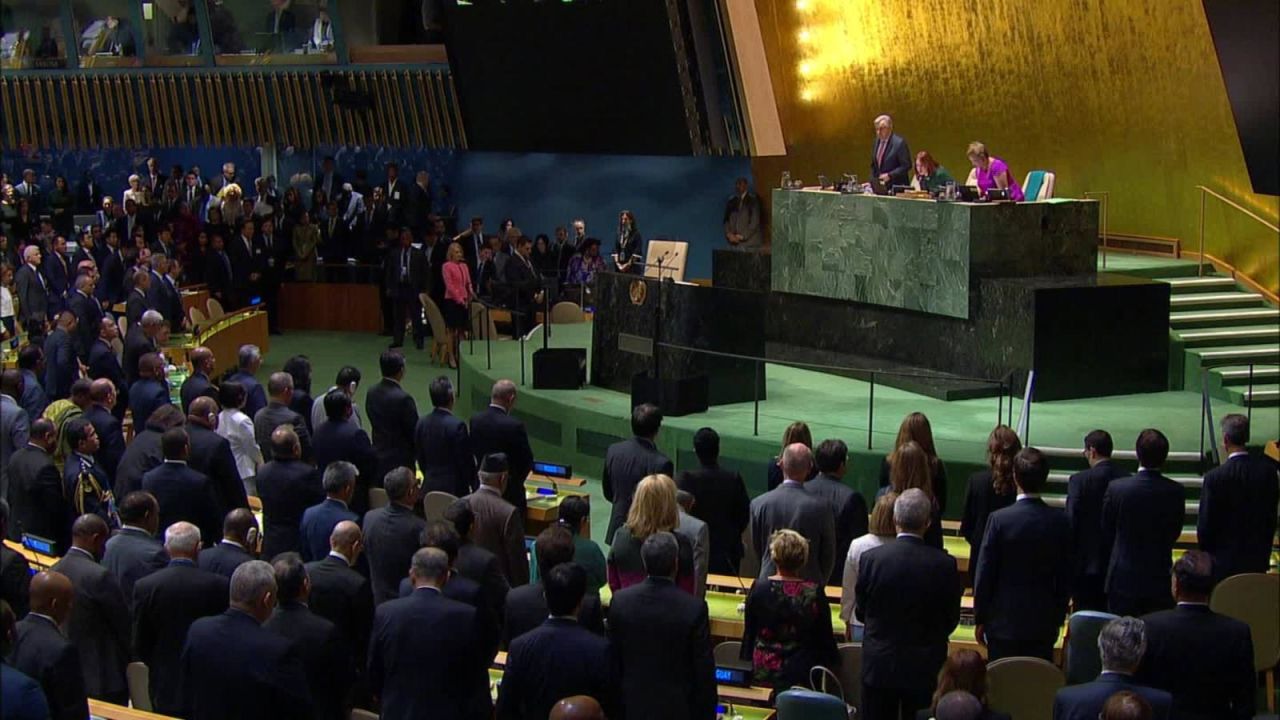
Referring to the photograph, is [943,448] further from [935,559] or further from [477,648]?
[477,648]

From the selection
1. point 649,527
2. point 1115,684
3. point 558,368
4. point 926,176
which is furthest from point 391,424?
point 926,176

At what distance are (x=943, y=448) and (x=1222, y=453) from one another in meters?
1.93

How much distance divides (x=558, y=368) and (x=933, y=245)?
3.44 m

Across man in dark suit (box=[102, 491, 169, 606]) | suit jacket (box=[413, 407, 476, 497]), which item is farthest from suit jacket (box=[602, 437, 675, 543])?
man in dark suit (box=[102, 491, 169, 606])

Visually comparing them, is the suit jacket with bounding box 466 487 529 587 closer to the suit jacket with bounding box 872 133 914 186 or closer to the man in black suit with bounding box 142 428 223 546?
the man in black suit with bounding box 142 428 223 546

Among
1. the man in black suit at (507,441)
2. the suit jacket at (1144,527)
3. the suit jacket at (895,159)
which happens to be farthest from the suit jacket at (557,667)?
the suit jacket at (895,159)

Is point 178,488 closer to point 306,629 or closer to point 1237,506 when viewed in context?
point 306,629

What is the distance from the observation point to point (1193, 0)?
50.0 feet

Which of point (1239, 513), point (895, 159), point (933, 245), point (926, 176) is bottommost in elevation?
point (1239, 513)

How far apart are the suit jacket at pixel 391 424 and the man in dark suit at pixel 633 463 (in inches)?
72.4

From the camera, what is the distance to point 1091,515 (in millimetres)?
8391

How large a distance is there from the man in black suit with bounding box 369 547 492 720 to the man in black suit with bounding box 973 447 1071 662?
2495 millimetres

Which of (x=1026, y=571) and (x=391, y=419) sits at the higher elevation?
(x=391, y=419)

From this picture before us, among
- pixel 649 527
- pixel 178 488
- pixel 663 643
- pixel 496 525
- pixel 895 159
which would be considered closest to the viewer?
pixel 663 643
